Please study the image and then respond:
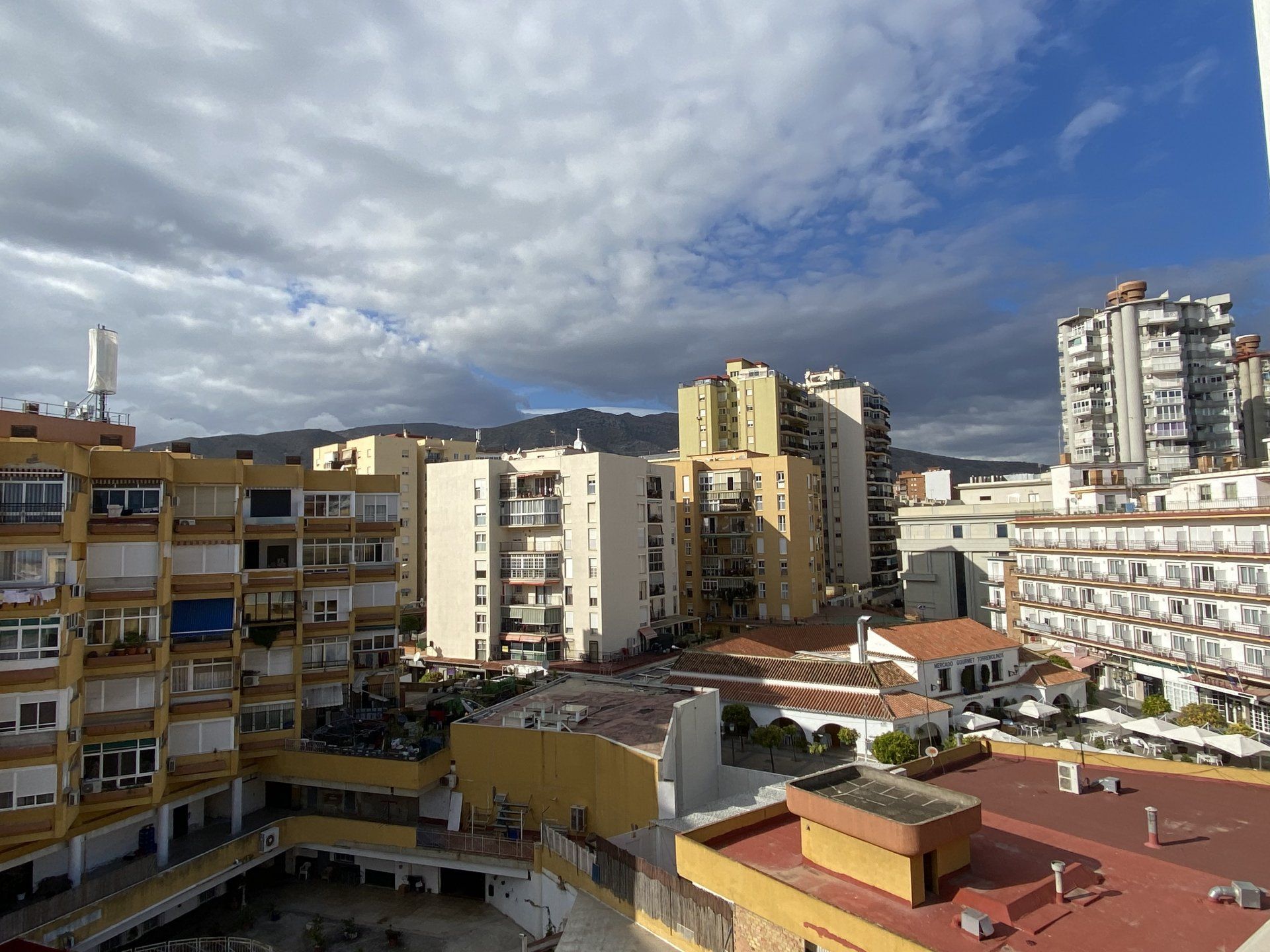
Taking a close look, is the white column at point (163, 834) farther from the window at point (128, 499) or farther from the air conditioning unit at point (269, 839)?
the window at point (128, 499)

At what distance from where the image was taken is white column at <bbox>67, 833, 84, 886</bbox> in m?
23.8

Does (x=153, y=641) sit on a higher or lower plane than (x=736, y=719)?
higher

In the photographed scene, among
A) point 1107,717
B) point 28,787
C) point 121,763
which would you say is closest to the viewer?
point 28,787

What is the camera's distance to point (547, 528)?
5300 centimetres

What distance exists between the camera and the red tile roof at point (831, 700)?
31547 millimetres

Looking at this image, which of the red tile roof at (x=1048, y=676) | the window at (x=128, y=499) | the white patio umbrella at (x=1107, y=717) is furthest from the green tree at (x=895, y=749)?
the window at (x=128, y=499)

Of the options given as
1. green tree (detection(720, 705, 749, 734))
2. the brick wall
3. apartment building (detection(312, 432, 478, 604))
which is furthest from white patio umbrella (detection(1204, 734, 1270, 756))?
apartment building (detection(312, 432, 478, 604))

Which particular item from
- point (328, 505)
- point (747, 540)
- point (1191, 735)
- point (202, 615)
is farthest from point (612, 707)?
point (747, 540)

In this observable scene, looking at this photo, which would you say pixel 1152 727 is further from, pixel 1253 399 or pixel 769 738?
pixel 1253 399

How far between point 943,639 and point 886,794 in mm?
23472

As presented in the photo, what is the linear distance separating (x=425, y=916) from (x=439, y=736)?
6.66 meters

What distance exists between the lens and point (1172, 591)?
1630 inches

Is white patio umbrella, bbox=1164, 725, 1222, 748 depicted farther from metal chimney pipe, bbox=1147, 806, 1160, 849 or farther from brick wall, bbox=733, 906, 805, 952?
brick wall, bbox=733, 906, 805, 952

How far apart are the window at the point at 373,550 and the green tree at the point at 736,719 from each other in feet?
56.5
